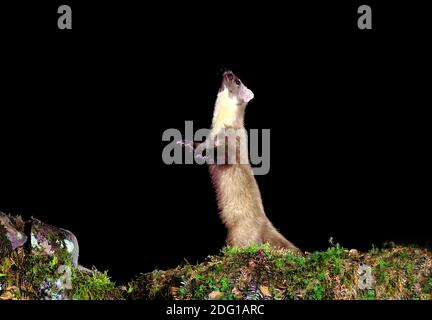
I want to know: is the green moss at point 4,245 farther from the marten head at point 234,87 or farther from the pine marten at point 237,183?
the marten head at point 234,87

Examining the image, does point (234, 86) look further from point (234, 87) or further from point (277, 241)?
point (277, 241)

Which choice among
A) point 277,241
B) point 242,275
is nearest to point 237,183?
point 277,241

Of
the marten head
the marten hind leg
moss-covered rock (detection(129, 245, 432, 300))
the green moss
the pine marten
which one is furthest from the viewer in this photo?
the marten head

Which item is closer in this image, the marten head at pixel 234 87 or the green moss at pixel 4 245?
the green moss at pixel 4 245

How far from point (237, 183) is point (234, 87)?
106 centimetres

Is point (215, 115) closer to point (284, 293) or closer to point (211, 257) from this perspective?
point (211, 257)

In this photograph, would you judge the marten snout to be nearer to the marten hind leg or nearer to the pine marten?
the pine marten

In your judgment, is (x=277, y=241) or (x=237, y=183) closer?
(x=277, y=241)

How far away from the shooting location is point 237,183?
6844 millimetres

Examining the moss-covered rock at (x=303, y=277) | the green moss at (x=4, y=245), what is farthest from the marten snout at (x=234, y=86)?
the green moss at (x=4, y=245)

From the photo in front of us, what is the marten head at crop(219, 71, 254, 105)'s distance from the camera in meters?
7.05

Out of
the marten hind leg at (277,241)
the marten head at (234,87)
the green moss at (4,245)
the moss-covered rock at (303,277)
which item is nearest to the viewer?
the moss-covered rock at (303,277)

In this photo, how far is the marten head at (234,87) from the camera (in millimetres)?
7047

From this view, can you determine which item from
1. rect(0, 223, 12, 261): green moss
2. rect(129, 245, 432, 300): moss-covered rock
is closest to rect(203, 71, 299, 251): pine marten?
rect(129, 245, 432, 300): moss-covered rock
